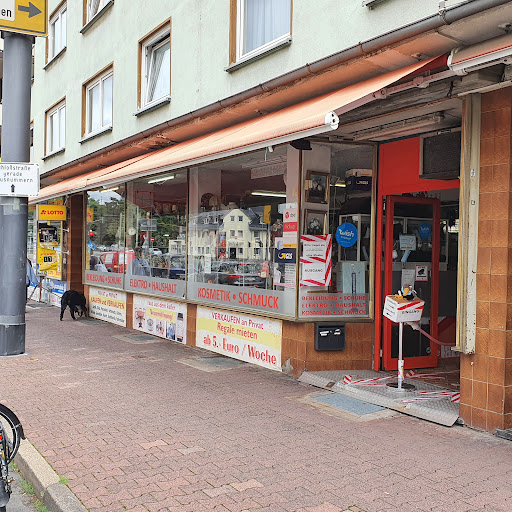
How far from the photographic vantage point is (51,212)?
16.5 m

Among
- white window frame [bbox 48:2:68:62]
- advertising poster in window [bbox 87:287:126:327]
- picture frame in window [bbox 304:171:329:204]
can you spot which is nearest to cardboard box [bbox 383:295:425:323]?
picture frame in window [bbox 304:171:329:204]

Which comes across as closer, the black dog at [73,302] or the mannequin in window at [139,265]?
the mannequin in window at [139,265]

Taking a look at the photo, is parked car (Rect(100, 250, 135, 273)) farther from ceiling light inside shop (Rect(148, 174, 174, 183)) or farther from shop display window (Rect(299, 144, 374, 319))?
shop display window (Rect(299, 144, 374, 319))

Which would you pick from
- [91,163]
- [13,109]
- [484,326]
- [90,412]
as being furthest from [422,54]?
[91,163]

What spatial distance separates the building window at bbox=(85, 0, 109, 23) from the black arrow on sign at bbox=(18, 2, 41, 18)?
6.87 meters

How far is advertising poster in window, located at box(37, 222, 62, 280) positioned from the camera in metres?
17.4

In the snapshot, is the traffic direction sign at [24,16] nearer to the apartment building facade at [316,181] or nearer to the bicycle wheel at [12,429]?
the apartment building facade at [316,181]

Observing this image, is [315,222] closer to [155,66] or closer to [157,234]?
[157,234]

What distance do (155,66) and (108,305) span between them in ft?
17.9

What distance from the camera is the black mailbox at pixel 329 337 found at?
7.68m

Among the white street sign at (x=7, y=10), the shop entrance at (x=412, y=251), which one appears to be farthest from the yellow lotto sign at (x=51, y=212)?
the shop entrance at (x=412, y=251)

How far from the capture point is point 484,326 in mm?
5531

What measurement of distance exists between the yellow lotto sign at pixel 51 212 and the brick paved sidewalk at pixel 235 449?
9.08 meters

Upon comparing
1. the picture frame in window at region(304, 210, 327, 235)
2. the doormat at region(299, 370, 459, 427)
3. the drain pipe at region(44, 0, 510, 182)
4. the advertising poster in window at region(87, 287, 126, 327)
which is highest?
the drain pipe at region(44, 0, 510, 182)
